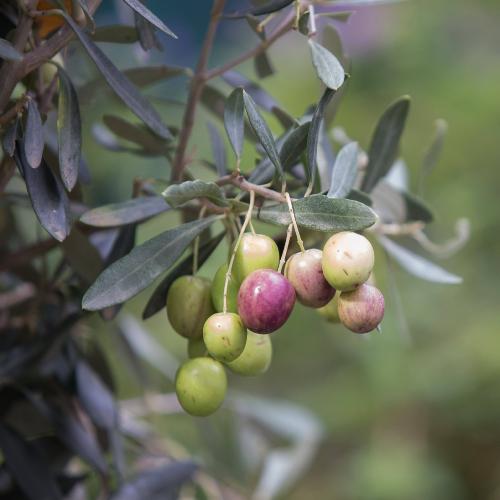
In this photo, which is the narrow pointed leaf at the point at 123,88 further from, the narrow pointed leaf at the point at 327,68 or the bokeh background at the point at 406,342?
the bokeh background at the point at 406,342

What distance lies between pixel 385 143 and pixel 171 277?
0.56 feet

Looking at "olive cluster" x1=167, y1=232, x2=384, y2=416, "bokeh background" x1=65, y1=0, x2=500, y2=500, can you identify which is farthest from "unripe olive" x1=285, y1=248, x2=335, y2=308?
"bokeh background" x1=65, y1=0, x2=500, y2=500

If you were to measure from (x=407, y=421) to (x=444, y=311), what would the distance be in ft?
0.67

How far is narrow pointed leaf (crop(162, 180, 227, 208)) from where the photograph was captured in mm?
330

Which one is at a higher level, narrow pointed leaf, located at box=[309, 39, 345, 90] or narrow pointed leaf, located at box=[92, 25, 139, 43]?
narrow pointed leaf, located at box=[309, 39, 345, 90]

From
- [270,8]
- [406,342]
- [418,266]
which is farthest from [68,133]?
[406,342]

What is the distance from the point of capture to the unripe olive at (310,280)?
330mm

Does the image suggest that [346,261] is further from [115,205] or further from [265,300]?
[115,205]

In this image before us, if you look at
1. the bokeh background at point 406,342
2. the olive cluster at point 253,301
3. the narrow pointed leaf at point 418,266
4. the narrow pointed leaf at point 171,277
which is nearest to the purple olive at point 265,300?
the olive cluster at point 253,301

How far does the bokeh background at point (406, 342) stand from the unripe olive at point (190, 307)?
0.75 m

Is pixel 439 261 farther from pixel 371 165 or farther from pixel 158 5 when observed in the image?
pixel 371 165

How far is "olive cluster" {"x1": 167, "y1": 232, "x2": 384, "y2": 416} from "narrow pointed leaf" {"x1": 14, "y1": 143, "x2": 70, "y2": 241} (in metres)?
0.06

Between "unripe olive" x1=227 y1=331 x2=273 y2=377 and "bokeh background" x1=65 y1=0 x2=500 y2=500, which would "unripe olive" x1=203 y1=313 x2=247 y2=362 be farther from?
"bokeh background" x1=65 y1=0 x2=500 y2=500

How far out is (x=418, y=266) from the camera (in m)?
0.53
